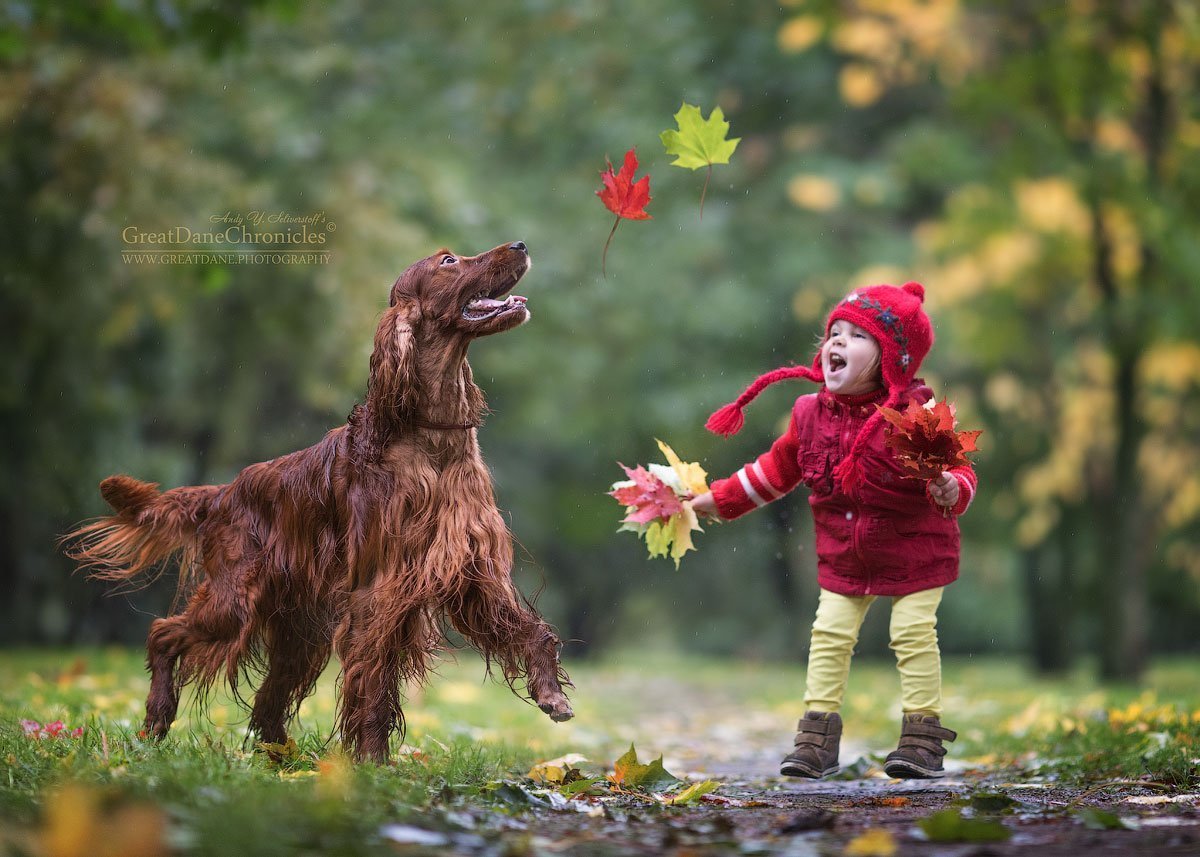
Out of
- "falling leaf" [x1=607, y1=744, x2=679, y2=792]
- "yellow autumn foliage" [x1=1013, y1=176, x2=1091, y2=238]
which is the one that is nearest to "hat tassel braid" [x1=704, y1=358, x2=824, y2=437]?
"falling leaf" [x1=607, y1=744, x2=679, y2=792]

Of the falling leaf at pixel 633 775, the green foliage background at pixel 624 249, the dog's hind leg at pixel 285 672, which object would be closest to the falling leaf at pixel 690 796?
the falling leaf at pixel 633 775

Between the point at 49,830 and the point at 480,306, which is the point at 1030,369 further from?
the point at 49,830

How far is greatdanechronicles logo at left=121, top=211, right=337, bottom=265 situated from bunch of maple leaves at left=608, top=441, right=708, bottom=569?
5.17 metres

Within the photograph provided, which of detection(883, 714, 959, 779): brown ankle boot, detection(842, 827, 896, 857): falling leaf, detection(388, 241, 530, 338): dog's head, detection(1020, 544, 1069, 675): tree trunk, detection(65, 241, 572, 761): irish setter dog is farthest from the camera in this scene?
detection(1020, 544, 1069, 675): tree trunk

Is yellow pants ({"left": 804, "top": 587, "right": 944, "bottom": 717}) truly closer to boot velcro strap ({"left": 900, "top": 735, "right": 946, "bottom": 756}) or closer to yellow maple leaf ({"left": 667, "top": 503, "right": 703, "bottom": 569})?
boot velcro strap ({"left": 900, "top": 735, "right": 946, "bottom": 756})

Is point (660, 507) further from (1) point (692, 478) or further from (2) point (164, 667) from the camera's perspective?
(2) point (164, 667)

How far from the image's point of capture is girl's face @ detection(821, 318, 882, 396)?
495 cm

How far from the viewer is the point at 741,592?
21312 millimetres

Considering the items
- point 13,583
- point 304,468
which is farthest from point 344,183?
point 304,468

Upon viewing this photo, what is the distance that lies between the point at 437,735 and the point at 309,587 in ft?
5.22

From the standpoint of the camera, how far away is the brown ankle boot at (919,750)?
4793mm

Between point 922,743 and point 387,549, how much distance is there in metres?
2.12

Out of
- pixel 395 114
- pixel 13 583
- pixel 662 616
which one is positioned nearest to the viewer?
pixel 13 583

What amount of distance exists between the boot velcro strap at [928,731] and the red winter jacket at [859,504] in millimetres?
501
